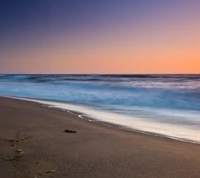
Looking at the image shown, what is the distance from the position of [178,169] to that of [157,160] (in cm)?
31

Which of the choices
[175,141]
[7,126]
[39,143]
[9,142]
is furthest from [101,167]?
[7,126]

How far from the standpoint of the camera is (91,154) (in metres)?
3.35

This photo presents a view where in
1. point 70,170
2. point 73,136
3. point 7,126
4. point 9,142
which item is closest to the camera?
point 70,170

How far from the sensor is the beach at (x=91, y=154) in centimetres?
277

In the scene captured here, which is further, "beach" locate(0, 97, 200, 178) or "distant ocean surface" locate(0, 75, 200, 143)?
"distant ocean surface" locate(0, 75, 200, 143)

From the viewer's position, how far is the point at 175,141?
4.35 metres

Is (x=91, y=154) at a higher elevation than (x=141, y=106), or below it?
higher

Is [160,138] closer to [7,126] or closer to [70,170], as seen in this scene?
[70,170]

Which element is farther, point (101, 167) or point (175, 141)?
point (175, 141)

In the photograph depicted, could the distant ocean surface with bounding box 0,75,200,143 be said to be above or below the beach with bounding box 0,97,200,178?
below

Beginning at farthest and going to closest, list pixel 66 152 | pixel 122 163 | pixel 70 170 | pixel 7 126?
1. pixel 7 126
2. pixel 66 152
3. pixel 122 163
4. pixel 70 170

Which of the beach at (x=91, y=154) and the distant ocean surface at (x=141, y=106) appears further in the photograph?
the distant ocean surface at (x=141, y=106)

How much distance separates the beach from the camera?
2.77 metres

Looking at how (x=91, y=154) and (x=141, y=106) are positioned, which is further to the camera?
(x=141, y=106)
